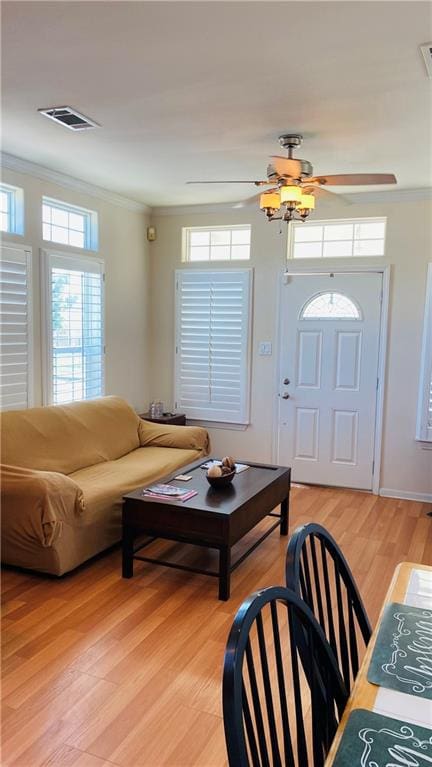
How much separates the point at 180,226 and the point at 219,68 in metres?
3.19

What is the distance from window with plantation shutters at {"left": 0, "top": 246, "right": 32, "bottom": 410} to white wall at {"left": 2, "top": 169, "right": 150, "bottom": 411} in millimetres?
104

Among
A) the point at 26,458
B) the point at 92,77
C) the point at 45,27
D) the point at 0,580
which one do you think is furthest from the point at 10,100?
the point at 0,580

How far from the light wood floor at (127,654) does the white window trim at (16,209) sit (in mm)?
2380

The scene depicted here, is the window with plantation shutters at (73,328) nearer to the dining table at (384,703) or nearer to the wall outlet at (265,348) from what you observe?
the wall outlet at (265,348)

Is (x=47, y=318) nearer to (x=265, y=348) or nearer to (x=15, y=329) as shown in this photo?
(x=15, y=329)

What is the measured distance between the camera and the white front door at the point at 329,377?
5.07 metres

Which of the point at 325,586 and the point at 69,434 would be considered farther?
the point at 69,434

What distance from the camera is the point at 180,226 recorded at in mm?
5691

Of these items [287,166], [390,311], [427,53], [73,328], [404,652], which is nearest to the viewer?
[404,652]

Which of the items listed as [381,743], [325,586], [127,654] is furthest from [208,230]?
[381,743]

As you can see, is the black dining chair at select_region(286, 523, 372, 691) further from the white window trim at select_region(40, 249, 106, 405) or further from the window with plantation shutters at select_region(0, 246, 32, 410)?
the white window trim at select_region(40, 249, 106, 405)

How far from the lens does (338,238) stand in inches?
203

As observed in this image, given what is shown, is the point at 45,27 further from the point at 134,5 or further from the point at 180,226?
the point at 180,226

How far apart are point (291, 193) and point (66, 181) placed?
2223 millimetres
